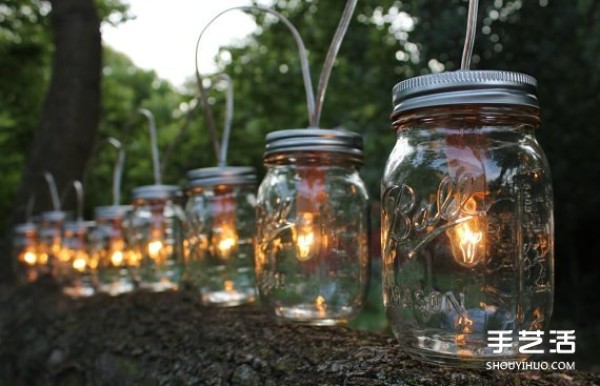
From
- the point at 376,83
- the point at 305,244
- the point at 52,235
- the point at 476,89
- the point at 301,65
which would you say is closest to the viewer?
the point at 476,89

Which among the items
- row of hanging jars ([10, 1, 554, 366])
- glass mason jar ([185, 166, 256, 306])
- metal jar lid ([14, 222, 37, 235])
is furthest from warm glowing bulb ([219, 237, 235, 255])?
metal jar lid ([14, 222, 37, 235])

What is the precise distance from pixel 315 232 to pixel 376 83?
1941 millimetres

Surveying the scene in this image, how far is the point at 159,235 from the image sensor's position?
6.30 feet

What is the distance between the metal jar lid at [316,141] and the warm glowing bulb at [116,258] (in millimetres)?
1236

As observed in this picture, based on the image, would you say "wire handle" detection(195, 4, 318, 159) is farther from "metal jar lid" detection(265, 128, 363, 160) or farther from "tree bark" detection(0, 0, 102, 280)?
"tree bark" detection(0, 0, 102, 280)

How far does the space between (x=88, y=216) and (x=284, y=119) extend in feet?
7.39

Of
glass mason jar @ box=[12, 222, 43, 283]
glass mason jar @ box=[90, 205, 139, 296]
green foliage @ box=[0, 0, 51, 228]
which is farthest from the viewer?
green foliage @ box=[0, 0, 51, 228]

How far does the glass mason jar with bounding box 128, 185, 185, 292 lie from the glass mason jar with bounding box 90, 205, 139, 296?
20 cm

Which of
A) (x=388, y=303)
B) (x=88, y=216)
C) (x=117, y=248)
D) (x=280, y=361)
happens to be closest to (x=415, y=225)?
(x=388, y=303)

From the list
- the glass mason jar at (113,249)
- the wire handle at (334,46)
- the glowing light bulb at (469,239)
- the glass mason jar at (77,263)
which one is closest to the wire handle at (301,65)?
the wire handle at (334,46)

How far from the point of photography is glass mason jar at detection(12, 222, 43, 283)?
10.3ft

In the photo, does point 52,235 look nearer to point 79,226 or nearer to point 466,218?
point 79,226

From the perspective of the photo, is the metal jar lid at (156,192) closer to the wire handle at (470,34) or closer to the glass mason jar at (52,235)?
the glass mason jar at (52,235)
